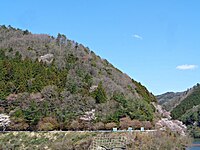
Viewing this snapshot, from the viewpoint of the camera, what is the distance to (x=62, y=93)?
176 feet

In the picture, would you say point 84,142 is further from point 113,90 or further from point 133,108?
point 113,90

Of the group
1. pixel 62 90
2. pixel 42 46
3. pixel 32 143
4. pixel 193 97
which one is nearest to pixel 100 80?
pixel 62 90

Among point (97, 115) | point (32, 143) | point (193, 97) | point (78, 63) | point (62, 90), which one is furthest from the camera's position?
point (193, 97)

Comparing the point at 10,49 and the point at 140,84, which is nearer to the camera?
the point at 10,49

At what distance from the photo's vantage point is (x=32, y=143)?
41250 millimetres

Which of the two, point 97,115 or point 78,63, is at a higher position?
point 78,63

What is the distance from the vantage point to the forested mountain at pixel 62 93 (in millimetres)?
48500

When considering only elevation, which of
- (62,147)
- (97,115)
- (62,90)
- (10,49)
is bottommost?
(62,147)

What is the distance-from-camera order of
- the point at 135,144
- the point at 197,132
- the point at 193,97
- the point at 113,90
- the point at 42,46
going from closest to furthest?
1. the point at 135,144
2. the point at 113,90
3. the point at 42,46
4. the point at 197,132
5. the point at 193,97

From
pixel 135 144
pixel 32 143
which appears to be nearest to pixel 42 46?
pixel 32 143

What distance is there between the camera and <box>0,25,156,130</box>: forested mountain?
48500 millimetres

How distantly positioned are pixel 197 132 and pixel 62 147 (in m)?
61.2

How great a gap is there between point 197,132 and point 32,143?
61150 mm

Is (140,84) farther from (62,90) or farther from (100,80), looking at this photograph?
(62,90)
